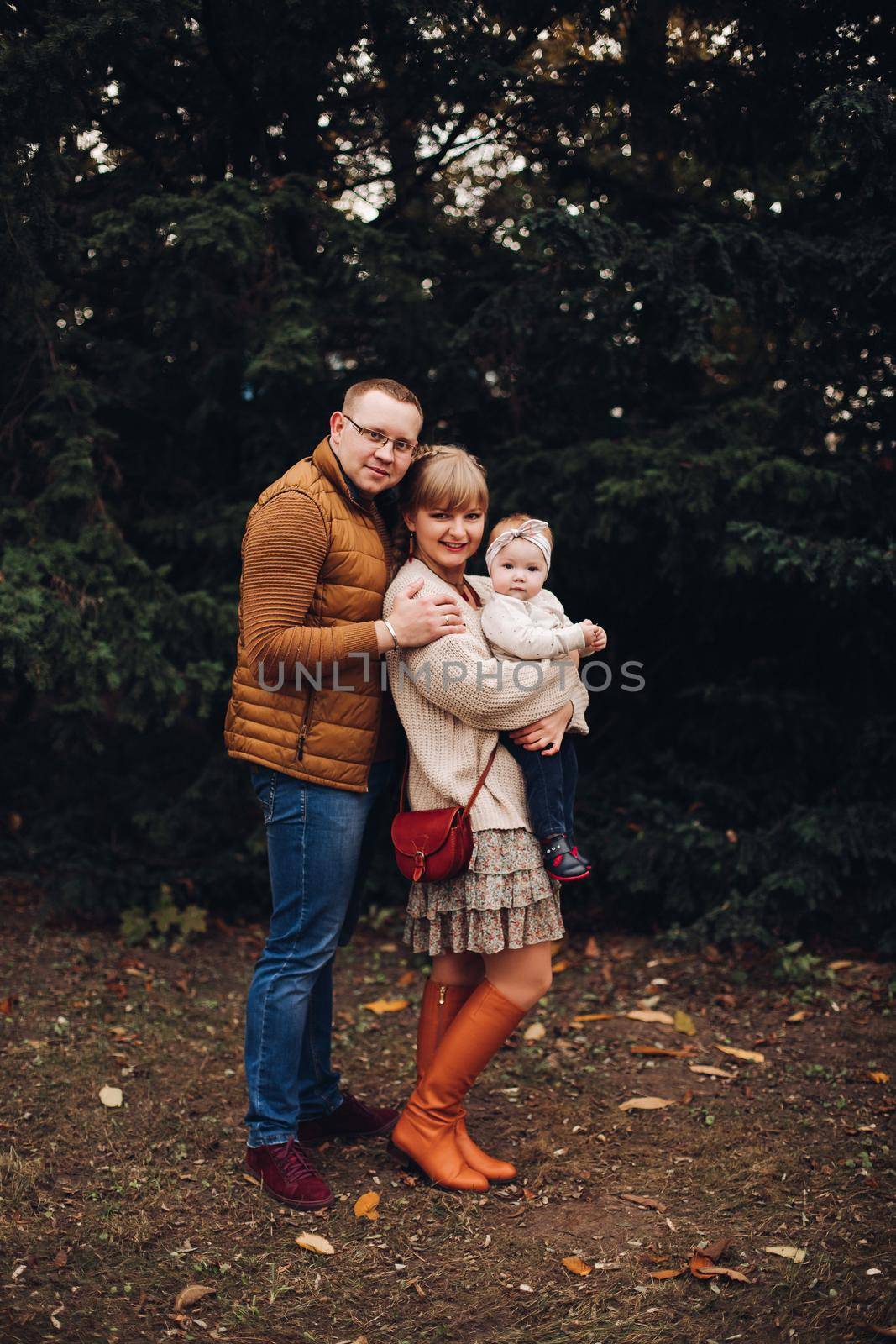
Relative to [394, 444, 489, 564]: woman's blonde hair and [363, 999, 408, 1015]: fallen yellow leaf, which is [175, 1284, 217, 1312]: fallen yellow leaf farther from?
[394, 444, 489, 564]: woman's blonde hair

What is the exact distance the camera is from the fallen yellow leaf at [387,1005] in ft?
14.7

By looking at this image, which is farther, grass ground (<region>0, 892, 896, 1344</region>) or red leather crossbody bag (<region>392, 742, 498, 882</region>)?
red leather crossbody bag (<region>392, 742, 498, 882</region>)

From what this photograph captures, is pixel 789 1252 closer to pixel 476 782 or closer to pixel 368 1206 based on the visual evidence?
pixel 368 1206

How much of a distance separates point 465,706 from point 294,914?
2.58 ft

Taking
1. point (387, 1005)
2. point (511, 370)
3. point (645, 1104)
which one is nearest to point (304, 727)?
point (645, 1104)

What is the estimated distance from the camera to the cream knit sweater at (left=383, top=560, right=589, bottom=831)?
277 centimetres

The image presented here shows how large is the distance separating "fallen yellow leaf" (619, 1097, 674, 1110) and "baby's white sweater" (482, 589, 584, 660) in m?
1.72

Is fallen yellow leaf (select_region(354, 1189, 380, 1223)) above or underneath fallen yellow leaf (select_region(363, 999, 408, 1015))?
underneath

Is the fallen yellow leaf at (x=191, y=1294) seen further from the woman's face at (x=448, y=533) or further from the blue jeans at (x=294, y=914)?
the woman's face at (x=448, y=533)

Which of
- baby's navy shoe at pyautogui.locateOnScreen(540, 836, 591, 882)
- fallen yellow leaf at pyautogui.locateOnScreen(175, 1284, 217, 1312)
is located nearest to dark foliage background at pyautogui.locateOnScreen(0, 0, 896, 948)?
baby's navy shoe at pyautogui.locateOnScreen(540, 836, 591, 882)

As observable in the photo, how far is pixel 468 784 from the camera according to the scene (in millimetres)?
2906

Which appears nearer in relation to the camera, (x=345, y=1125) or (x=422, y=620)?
(x=422, y=620)

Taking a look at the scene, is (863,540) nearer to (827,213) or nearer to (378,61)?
(827,213)

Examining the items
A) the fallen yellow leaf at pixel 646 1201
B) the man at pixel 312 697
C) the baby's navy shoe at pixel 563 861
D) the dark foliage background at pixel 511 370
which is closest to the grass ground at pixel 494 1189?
the fallen yellow leaf at pixel 646 1201
